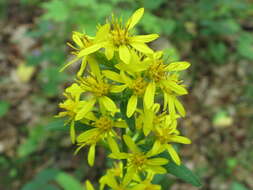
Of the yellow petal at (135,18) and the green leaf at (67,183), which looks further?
the green leaf at (67,183)

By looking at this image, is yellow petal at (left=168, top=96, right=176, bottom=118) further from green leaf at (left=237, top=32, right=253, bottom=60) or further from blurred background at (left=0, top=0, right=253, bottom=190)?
green leaf at (left=237, top=32, right=253, bottom=60)

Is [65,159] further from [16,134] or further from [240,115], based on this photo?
[240,115]

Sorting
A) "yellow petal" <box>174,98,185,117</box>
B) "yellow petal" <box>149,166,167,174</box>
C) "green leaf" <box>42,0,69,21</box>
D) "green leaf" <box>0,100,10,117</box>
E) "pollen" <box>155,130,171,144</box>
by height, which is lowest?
"green leaf" <box>0,100,10,117</box>

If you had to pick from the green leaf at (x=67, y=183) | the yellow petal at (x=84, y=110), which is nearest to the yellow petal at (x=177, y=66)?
the yellow petal at (x=84, y=110)

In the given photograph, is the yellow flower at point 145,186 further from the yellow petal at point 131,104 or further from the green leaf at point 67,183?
the green leaf at point 67,183

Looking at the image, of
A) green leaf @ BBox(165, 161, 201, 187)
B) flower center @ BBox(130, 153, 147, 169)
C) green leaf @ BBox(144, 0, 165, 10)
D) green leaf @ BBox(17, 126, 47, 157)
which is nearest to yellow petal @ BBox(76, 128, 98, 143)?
flower center @ BBox(130, 153, 147, 169)

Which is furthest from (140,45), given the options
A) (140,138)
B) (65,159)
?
(65,159)

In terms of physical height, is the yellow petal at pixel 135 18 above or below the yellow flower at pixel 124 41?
above

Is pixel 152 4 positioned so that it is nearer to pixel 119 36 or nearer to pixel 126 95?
pixel 119 36
